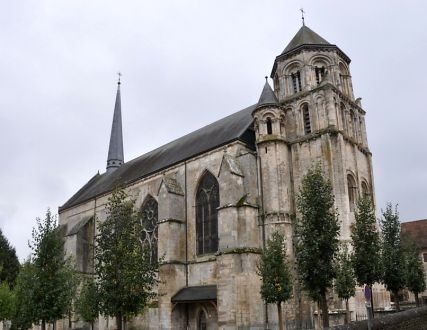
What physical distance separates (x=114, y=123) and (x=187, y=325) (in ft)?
124

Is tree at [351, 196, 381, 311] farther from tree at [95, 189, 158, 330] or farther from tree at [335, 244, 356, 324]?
tree at [95, 189, 158, 330]

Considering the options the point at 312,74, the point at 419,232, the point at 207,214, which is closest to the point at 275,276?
the point at 207,214

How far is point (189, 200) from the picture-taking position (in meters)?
33.2

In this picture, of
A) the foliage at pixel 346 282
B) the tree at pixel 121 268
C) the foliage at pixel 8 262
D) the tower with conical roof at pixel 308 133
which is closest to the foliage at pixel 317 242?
the foliage at pixel 346 282

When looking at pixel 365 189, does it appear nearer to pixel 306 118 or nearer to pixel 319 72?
pixel 306 118

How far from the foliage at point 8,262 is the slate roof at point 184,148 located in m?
10.9

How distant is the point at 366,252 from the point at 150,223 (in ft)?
62.5

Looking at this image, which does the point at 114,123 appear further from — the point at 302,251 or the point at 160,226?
the point at 302,251

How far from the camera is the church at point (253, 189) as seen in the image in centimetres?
2666

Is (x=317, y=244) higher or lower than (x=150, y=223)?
lower

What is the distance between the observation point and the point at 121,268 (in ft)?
57.8

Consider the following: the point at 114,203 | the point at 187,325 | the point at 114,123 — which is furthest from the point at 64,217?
the point at 114,203

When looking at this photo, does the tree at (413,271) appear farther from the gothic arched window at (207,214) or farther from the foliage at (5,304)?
the foliage at (5,304)

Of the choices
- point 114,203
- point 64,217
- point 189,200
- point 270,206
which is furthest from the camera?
point 64,217
